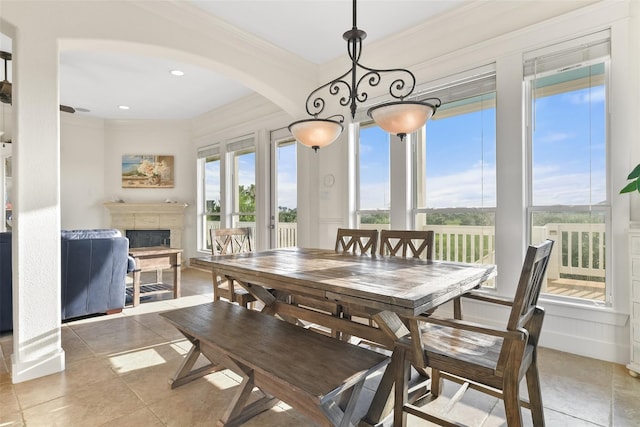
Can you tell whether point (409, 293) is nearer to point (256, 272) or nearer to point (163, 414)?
point (256, 272)

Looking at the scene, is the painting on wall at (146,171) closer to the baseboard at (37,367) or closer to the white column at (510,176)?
the baseboard at (37,367)

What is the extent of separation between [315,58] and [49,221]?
3.14 meters

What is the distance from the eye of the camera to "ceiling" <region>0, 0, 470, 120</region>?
3.08 m

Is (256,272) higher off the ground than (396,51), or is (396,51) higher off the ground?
(396,51)

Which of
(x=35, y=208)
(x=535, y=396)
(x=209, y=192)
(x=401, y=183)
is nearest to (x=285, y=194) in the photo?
(x=401, y=183)

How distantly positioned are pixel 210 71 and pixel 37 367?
11.4ft

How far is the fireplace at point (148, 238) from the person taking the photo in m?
6.74

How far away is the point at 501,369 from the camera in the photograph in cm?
136

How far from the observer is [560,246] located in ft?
9.66

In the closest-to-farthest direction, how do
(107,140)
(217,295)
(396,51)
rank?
(217,295)
(396,51)
(107,140)

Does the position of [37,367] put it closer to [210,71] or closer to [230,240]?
[230,240]

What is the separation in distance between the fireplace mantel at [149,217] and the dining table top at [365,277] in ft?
15.5

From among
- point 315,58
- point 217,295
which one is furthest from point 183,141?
point 217,295

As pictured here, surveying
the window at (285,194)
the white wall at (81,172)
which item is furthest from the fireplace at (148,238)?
the window at (285,194)
